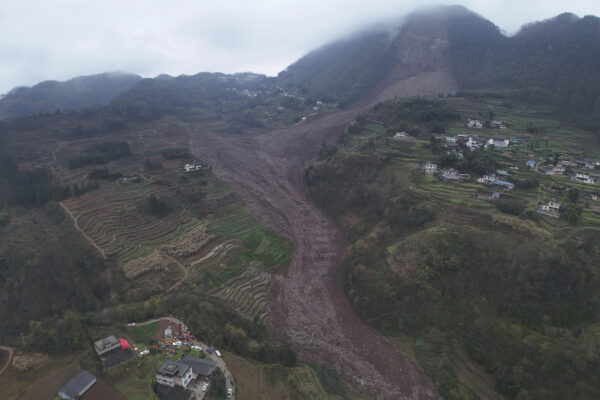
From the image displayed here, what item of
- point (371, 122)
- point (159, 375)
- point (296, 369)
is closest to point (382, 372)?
point (296, 369)

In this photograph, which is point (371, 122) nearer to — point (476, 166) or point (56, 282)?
point (476, 166)

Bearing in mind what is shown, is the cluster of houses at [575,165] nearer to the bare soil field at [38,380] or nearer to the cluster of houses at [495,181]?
the cluster of houses at [495,181]

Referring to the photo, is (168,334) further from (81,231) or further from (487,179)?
(487,179)

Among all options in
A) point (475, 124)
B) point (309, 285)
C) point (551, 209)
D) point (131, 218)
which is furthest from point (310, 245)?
point (475, 124)

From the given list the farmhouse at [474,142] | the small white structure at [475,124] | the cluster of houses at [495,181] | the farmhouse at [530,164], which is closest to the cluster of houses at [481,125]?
the small white structure at [475,124]

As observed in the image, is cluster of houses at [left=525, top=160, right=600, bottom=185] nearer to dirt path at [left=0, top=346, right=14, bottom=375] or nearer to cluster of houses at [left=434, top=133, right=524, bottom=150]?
cluster of houses at [left=434, top=133, right=524, bottom=150]

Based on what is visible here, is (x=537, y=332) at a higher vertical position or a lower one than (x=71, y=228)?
lower

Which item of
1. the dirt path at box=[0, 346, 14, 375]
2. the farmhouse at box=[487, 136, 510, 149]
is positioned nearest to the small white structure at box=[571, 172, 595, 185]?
the farmhouse at box=[487, 136, 510, 149]
